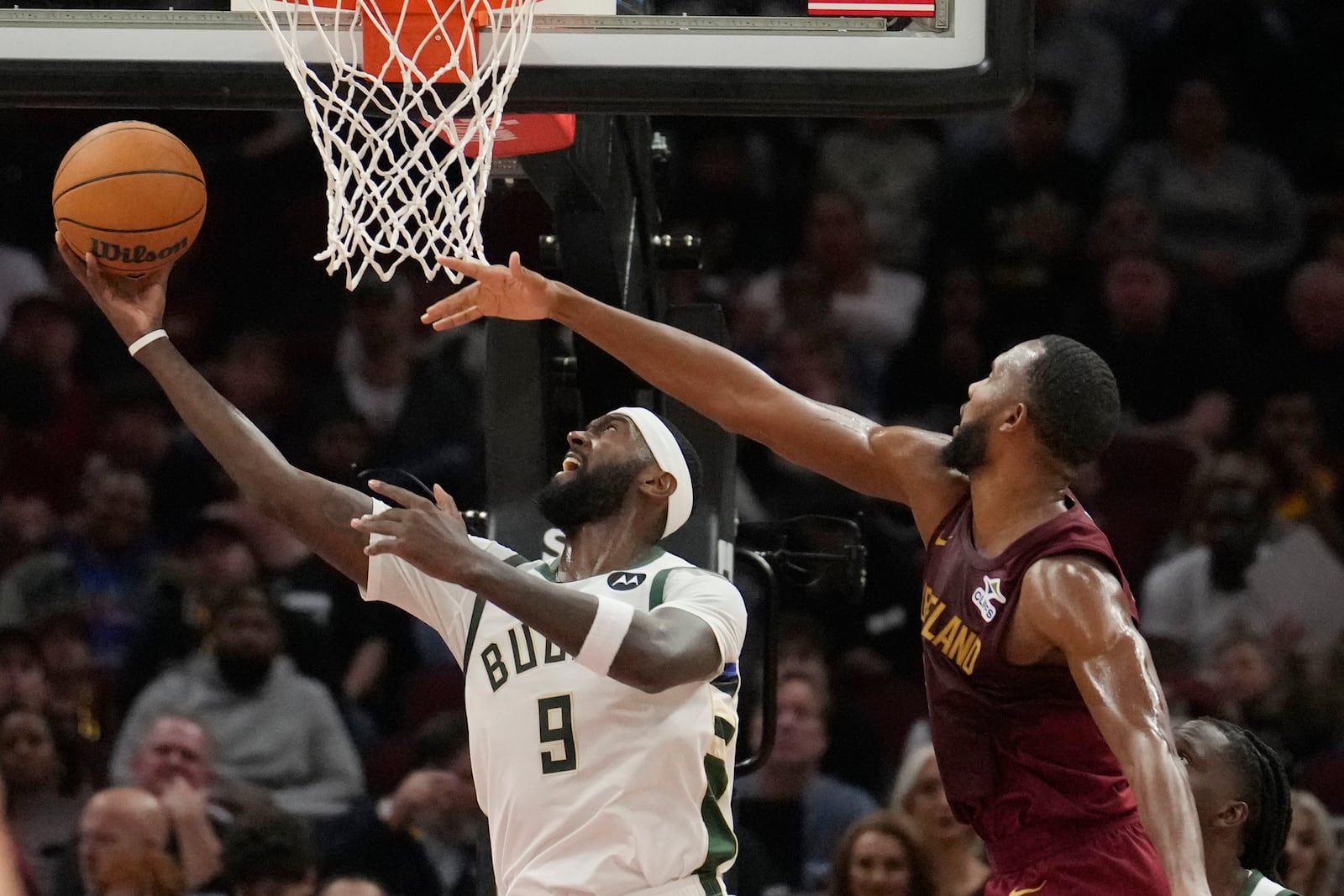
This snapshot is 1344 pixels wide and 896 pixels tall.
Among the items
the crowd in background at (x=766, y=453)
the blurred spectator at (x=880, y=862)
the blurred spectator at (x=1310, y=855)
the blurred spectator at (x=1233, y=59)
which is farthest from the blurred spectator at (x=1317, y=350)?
the blurred spectator at (x=880, y=862)

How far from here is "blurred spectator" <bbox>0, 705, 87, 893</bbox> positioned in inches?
262

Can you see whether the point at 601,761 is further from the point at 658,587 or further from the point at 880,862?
the point at 880,862

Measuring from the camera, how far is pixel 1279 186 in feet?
25.8

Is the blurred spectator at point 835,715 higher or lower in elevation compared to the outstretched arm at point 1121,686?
lower

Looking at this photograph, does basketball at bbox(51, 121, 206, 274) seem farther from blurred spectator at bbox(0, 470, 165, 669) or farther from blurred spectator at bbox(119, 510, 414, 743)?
blurred spectator at bbox(0, 470, 165, 669)

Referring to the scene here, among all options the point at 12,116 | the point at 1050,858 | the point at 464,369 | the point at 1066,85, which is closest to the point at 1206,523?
the point at 1066,85

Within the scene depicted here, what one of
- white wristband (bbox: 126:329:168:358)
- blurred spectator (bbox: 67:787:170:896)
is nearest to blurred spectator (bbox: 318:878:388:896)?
blurred spectator (bbox: 67:787:170:896)

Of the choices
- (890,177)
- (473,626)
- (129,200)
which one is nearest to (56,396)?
(890,177)

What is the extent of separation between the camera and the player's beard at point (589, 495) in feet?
13.0

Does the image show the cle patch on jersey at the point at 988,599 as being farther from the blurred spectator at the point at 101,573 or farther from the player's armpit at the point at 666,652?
the blurred spectator at the point at 101,573

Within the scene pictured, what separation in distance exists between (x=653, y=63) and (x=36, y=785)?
13.5 feet

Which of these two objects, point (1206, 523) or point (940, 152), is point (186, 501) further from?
point (1206, 523)

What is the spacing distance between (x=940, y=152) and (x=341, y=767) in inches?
143

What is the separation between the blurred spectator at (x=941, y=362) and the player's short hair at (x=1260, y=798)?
144 inches
